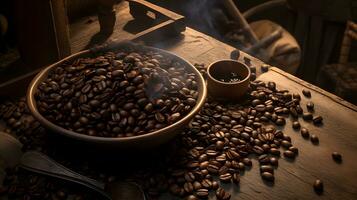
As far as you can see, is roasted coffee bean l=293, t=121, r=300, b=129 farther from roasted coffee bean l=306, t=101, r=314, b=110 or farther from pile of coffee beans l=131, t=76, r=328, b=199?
roasted coffee bean l=306, t=101, r=314, b=110

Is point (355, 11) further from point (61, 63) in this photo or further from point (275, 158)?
point (61, 63)

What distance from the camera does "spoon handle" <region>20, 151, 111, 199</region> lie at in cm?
145

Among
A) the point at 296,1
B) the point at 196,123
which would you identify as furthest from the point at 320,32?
the point at 196,123

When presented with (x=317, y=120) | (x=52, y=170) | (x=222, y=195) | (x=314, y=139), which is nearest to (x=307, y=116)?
(x=317, y=120)

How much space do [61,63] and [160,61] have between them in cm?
45

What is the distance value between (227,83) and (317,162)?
1.79 feet

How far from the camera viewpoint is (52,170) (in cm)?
147

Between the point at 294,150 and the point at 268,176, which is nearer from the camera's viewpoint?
the point at 268,176

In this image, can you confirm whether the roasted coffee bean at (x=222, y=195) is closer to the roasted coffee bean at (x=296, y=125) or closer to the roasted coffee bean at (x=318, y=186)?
the roasted coffee bean at (x=318, y=186)

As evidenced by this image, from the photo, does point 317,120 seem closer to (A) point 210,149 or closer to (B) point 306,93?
(B) point 306,93

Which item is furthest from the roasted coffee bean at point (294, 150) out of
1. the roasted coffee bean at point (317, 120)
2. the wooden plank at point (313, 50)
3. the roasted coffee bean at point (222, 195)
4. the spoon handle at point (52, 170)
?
the wooden plank at point (313, 50)

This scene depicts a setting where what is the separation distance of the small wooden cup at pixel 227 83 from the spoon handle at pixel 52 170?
78 cm

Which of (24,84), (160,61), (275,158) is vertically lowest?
(275,158)

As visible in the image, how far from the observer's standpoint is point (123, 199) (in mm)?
1444
